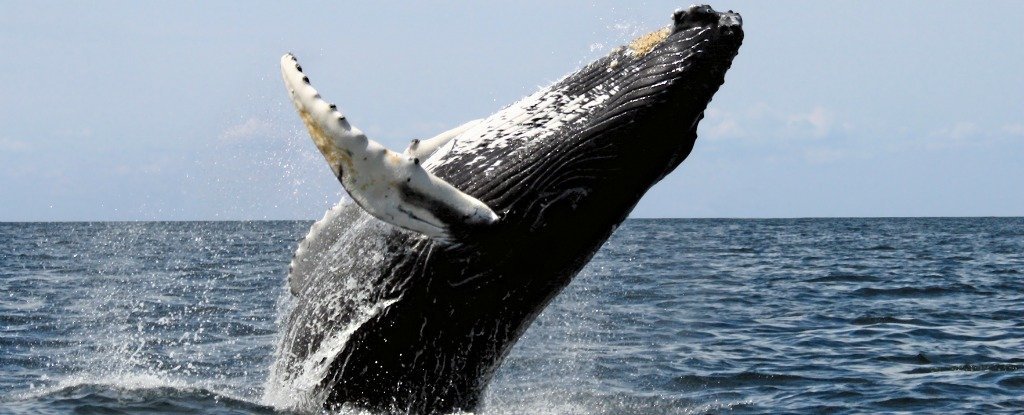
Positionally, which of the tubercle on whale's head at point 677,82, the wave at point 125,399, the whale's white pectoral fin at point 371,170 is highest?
the tubercle on whale's head at point 677,82

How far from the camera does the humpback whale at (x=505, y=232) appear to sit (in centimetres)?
703

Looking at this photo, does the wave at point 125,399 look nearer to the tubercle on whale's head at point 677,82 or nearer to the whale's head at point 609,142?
the whale's head at point 609,142

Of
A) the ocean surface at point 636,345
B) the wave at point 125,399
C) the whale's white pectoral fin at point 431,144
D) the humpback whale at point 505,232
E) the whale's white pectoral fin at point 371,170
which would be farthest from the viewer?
the ocean surface at point 636,345

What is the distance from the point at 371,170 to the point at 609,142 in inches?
63.7

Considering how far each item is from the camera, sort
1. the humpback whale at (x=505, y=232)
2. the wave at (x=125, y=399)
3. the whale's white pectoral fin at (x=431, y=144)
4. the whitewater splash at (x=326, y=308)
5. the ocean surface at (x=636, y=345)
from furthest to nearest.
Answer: the ocean surface at (x=636, y=345)
the wave at (x=125, y=399)
the whale's white pectoral fin at (x=431, y=144)
the whitewater splash at (x=326, y=308)
the humpback whale at (x=505, y=232)

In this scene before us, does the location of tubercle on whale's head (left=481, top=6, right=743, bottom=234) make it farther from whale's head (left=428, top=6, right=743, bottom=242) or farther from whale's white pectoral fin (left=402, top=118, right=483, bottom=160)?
whale's white pectoral fin (left=402, top=118, right=483, bottom=160)

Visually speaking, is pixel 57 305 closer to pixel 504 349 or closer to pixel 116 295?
pixel 116 295

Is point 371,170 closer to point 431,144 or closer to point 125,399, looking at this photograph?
point 431,144

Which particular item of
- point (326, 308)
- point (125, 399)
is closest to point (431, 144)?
point (326, 308)

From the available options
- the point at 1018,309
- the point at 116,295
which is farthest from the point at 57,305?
the point at 1018,309

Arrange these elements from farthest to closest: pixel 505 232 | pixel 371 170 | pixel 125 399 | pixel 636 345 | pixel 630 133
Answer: pixel 636 345, pixel 125 399, pixel 630 133, pixel 505 232, pixel 371 170

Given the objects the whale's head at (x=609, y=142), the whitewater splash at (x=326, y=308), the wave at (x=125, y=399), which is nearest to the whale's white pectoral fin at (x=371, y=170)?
the whale's head at (x=609, y=142)

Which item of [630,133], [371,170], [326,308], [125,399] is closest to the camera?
[371,170]

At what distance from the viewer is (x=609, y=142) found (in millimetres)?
7086
